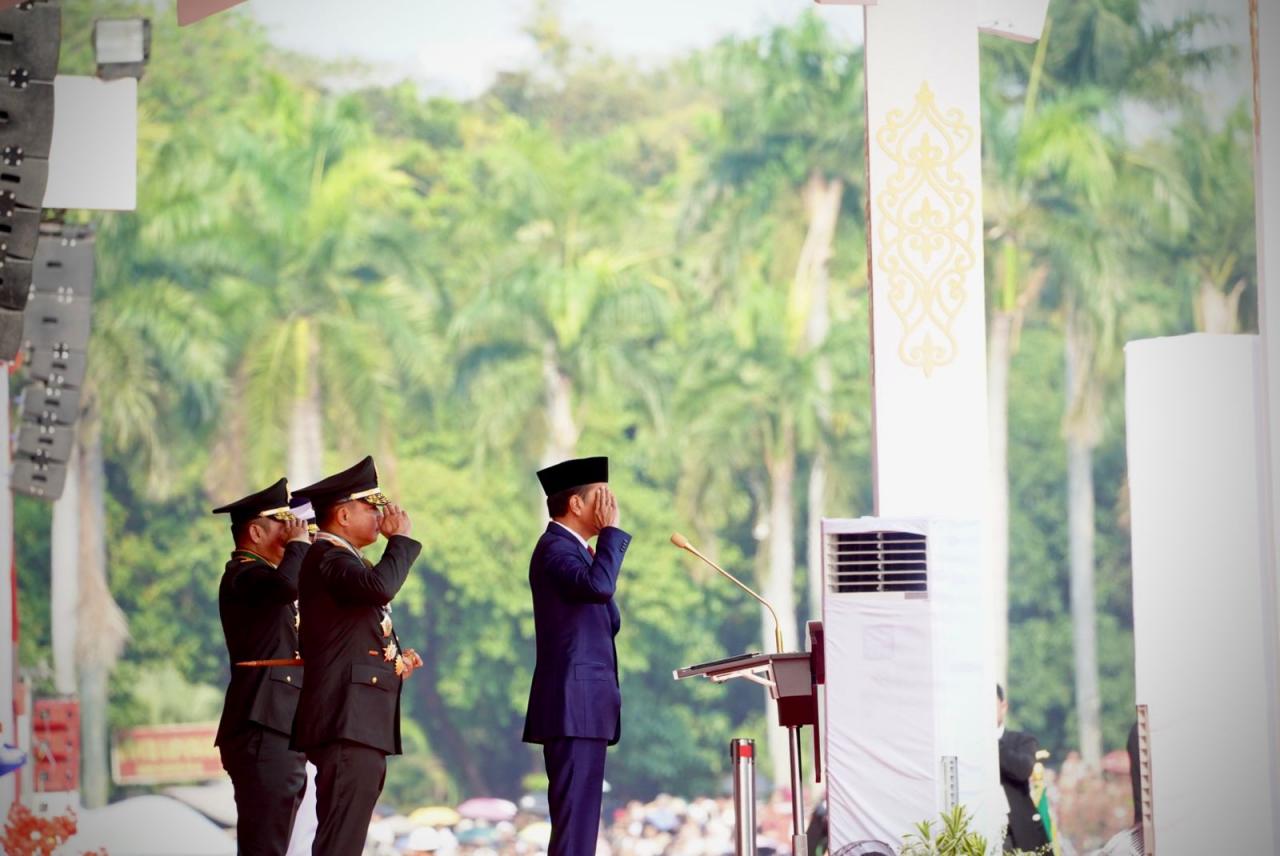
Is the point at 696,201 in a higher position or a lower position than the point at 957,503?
higher

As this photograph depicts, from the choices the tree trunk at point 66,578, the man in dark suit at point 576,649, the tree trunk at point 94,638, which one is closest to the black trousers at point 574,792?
the man in dark suit at point 576,649

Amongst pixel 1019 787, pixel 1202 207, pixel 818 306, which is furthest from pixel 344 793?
pixel 1202 207

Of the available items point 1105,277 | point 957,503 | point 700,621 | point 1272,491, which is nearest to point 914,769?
point 957,503

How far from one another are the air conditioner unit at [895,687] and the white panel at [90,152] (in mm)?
5494

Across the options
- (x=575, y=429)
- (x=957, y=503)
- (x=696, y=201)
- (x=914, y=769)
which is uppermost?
(x=696, y=201)

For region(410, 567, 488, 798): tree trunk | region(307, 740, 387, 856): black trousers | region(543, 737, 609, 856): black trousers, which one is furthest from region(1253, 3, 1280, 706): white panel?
region(410, 567, 488, 798): tree trunk

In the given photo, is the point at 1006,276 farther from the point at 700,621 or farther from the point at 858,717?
the point at 858,717

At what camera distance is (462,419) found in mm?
12039

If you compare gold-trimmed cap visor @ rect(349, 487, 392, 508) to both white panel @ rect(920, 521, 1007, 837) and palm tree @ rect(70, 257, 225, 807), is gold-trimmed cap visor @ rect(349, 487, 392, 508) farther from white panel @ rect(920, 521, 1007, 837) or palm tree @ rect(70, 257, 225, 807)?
palm tree @ rect(70, 257, 225, 807)

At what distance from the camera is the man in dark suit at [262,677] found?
4785 mm

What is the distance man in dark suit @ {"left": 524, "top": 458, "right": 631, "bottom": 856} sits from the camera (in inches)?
170

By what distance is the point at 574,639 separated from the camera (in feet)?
14.5

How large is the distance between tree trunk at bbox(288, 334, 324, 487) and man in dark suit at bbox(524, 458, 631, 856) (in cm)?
714

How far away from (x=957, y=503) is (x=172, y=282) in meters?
7.77
